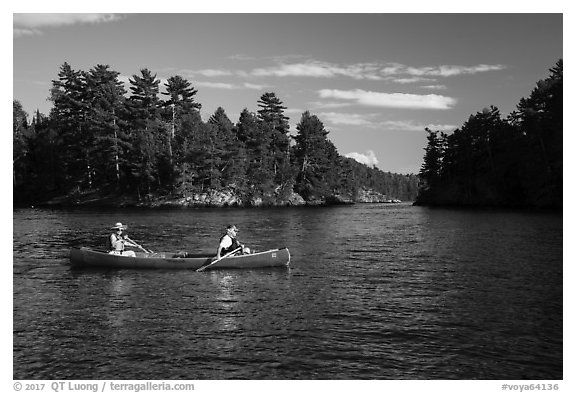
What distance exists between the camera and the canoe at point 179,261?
24.4 meters

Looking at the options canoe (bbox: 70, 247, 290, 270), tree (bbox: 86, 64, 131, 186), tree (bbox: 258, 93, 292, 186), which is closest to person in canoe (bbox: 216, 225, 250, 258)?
canoe (bbox: 70, 247, 290, 270)

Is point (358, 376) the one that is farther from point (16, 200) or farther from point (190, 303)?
point (16, 200)

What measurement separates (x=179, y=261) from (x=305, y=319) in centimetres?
1011

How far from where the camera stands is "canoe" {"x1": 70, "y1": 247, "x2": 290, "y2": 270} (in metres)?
24.4

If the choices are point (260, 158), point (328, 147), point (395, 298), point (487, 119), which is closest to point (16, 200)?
point (260, 158)

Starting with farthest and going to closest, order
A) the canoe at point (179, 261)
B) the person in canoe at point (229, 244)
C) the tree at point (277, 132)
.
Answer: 1. the tree at point (277, 132)
2. the person in canoe at point (229, 244)
3. the canoe at point (179, 261)

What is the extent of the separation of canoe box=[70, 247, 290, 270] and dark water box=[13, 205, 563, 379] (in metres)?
0.56

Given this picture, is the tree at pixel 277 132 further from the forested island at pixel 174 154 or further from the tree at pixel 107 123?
the tree at pixel 107 123

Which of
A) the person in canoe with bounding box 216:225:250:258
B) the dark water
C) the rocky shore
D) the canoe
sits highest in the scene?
the rocky shore

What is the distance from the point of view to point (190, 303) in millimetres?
18078

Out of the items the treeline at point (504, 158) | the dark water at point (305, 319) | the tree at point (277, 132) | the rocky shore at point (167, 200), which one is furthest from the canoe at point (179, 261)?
the tree at point (277, 132)

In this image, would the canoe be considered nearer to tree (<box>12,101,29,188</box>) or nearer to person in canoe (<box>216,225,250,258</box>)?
person in canoe (<box>216,225,250,258</box>)

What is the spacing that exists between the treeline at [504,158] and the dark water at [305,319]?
51.8 metres
